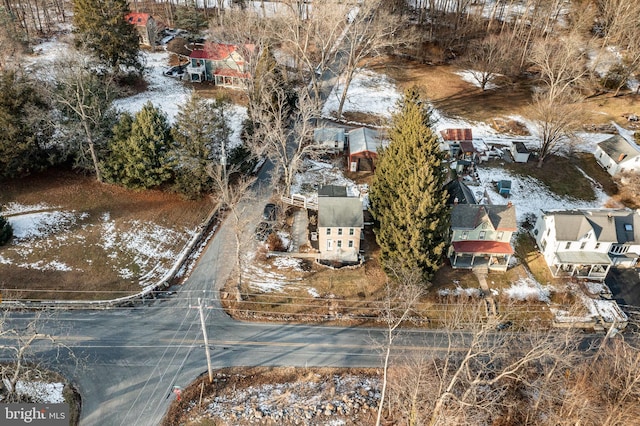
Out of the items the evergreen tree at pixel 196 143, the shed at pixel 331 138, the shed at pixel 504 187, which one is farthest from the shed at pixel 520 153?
the evergreen tree at pixel 196 143

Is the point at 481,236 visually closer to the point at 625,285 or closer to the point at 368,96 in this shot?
the point at 625,285

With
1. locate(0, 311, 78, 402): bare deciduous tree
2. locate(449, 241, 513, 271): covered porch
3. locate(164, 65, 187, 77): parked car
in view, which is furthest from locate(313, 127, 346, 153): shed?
locate(0, 311, 78, 402): bare deciduous tree

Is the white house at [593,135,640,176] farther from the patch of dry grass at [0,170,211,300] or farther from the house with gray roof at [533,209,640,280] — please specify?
the patch of dry grass at [0,170,211,300]

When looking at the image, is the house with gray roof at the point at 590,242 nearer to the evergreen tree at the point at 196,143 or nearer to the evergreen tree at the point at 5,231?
the evergreen tree at the point at 196,143

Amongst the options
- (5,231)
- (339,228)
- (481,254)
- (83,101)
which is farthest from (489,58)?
(5,231)

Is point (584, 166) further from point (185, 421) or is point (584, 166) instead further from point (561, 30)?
point (185, 421)

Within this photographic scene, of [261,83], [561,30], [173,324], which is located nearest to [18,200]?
[173,324]

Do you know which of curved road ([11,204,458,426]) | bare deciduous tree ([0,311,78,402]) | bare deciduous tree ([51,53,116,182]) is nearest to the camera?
bare deciduous tree ([0,311,78,402])
